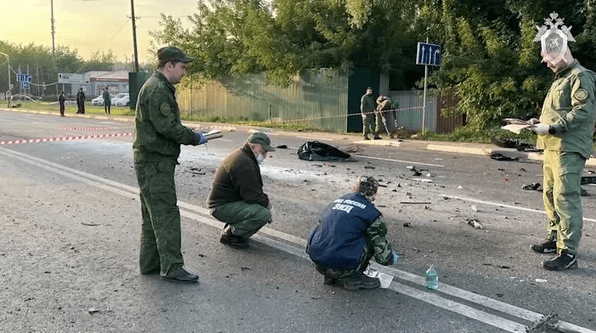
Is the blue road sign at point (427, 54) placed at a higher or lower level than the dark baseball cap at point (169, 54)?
higher

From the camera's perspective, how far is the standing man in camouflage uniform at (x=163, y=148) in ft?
14.9

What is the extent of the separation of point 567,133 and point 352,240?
2.29m

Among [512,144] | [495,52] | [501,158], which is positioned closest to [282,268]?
[501,158]

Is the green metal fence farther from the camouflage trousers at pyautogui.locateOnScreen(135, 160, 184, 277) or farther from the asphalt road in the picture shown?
the camouflage trousers at pyautogui.locateOnScreen(135, 160, 184, 277)

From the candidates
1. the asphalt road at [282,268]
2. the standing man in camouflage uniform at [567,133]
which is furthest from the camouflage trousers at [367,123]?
the standing man in camouflage uniform at [567,133]

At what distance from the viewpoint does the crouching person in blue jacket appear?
A: 14.6ft

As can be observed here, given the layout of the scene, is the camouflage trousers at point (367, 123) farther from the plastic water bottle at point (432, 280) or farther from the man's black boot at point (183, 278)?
the man's black boot at point (183, 278)

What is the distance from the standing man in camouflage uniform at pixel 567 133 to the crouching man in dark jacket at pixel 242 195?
2.65 meters

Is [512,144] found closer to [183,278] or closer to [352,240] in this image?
[352,240]

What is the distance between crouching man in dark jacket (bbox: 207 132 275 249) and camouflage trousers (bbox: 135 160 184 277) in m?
1.02

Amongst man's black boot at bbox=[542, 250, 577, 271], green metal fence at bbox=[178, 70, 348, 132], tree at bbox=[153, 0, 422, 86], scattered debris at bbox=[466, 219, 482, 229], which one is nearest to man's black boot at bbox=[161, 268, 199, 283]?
man's black boot at bbox=[542, 250, 577, 271]

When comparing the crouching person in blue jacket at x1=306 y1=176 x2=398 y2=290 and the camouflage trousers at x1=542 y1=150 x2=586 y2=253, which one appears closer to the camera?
the crouching person in blue jacket at x1=306 y1=176 x2=398 y2=290

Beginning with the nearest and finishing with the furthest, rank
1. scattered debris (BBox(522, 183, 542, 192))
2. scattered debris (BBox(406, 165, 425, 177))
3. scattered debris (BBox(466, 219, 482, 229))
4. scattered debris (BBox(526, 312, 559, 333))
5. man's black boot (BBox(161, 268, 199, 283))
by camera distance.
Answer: scattered debris (BBox(526, 312, 559, 333)), man's black boot (BBox(161, 268, 199, 283)), scattered debris (BBox(466, 219, 482, 229)), scattered debris (BBox(522, 183, 542, 192)), scattered debris (BBox(406, 165, 425, 177))

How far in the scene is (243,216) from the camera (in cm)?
570
